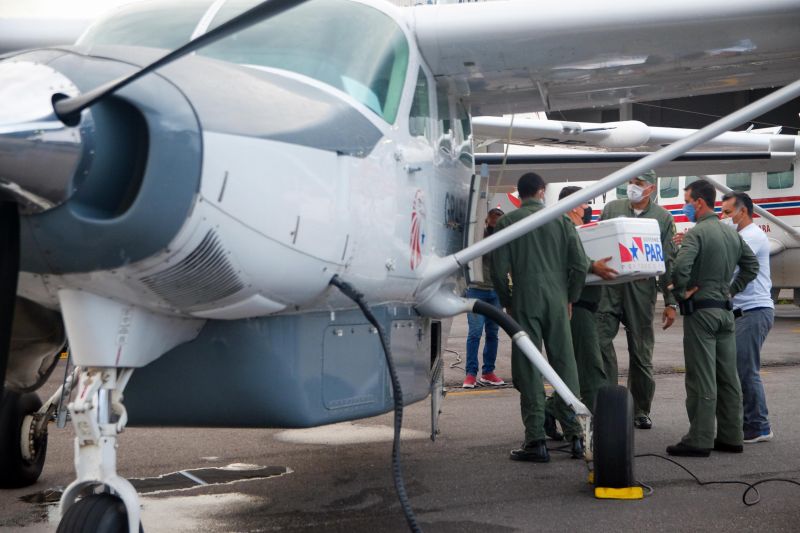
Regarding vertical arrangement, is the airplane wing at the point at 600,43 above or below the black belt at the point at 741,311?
above

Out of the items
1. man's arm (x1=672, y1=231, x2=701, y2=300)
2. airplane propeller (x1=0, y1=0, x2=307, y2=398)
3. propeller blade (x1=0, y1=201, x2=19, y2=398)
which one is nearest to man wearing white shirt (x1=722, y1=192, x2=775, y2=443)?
man's arm (x1=672, y1=231, x2=701, y2=300)

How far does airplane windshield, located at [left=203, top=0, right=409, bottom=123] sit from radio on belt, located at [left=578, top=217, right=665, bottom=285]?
2.13 m

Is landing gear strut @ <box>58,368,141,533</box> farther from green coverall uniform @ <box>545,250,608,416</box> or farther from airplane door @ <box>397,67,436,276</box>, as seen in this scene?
green coverall uniform @ <box>545,250,608,416</box>

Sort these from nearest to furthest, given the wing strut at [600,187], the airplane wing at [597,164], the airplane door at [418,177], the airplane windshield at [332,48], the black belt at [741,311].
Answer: the airplane windshield at [332,48] < the airplane door at [418,177] < the wing strut at [600,187] < the black belt at [741,311] < the airplane wing at [597,164]

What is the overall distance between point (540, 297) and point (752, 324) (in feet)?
6.18

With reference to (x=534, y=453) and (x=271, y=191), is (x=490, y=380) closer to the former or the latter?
(x=534, y=453)

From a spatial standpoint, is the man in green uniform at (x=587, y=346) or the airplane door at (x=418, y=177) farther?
the man in green uniform at (x=587, y=346)

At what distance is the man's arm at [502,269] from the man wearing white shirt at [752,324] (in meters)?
1.76

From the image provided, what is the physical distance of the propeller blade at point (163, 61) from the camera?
247 centimetres

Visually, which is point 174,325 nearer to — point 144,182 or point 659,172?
point 144,182

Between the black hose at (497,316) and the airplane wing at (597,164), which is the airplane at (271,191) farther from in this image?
the airplane wing at (597,164)

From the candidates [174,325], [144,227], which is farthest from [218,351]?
[144,227]

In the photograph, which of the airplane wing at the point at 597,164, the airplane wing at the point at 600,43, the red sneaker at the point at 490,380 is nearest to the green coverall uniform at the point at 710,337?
the airplane wing at the point at 600,43

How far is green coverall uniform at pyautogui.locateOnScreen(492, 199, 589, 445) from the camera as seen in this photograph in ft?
18.3
